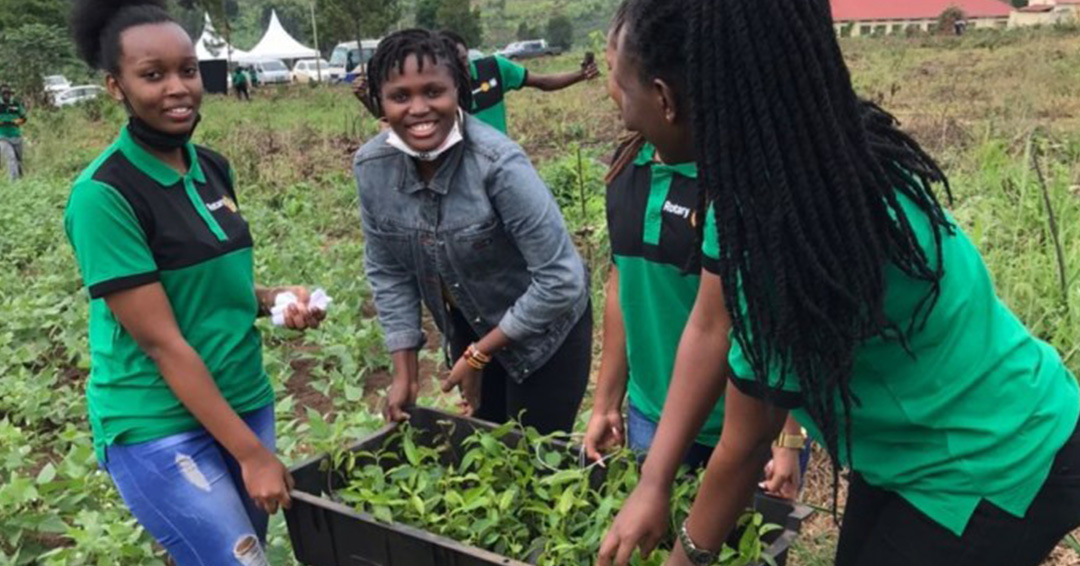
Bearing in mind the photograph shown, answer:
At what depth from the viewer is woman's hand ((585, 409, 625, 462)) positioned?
1.95 m

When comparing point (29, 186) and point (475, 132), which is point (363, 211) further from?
point (29, 186)

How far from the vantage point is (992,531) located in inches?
53.9

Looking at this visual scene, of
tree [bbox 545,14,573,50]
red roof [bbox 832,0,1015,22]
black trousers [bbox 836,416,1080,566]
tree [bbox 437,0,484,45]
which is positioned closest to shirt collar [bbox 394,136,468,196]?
black trousers [bbox 836,416,1080,566]

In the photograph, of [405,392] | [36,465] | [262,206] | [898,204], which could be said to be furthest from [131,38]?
[262,206]

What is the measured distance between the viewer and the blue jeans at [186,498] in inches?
74.1

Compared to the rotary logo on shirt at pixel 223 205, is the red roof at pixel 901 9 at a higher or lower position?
lower

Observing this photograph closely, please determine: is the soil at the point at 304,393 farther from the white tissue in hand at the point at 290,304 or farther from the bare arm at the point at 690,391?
the bare arm at the point at 690,391

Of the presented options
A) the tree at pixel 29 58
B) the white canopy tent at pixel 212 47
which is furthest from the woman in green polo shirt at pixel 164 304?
the white canopy tent at pixel 212 47

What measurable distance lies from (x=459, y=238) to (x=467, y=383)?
1.33ft

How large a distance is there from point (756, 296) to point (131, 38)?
1.34m

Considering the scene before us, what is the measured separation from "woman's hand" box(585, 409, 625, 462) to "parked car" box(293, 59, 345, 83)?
2860cm

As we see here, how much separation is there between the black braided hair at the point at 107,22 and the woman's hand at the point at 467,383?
1.03m

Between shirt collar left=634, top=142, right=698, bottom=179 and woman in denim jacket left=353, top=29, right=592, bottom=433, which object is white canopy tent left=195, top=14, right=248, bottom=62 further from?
shirt collar left=634, top=142, right=698, bottom=179

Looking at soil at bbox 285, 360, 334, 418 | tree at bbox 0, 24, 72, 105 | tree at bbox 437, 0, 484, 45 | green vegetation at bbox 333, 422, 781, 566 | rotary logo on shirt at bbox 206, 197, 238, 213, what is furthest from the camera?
tree at bbox 437, 0, 484, 45
